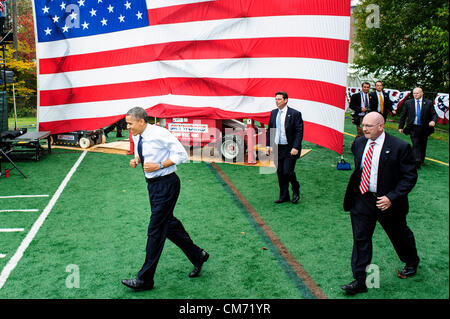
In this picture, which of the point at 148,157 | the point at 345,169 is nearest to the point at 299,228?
the point at 148,157

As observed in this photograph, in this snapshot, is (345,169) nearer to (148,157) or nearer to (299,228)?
(299,228)

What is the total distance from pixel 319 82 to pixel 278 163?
5.36 ft

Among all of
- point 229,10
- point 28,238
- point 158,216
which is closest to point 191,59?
point 229,10

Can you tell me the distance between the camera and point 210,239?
611 centimetres

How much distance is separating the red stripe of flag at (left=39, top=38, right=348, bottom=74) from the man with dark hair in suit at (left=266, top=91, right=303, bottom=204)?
93cm

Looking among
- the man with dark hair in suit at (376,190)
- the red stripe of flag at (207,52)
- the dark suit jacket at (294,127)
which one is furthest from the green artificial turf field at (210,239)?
the red stripe of flag at (207,52)

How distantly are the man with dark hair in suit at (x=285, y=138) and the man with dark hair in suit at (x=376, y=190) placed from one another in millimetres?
2714

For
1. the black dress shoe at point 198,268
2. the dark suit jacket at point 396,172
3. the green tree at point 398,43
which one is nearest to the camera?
the dark suit jacket at point 396,172

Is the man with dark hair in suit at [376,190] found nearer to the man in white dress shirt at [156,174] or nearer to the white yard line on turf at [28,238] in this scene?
the man in white dress shirt at [156,174]

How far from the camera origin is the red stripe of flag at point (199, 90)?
693 centimetres

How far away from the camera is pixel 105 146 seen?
43.4 ft

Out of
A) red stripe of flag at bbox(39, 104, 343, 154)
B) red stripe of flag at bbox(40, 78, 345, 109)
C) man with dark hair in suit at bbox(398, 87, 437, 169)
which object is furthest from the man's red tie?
man with dark hair in suit at bbox(398, 87, 437, 169)

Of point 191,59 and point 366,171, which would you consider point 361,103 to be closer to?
point 191,59

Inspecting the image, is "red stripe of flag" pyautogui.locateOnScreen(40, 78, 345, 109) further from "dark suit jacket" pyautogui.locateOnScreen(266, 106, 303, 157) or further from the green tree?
the green tree
